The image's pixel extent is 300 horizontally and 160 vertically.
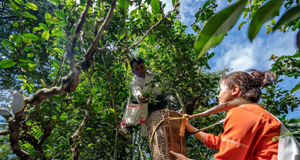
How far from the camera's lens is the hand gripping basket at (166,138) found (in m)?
1.69

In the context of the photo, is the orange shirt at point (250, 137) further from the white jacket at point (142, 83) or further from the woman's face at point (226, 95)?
the white jacket at point (142, 83)

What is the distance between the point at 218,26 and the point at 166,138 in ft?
4.97

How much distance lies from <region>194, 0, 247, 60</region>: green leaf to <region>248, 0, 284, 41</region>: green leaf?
0.03 metres

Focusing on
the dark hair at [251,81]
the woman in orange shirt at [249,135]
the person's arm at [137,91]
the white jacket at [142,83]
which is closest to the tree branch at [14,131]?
the person's arm at [137,91]

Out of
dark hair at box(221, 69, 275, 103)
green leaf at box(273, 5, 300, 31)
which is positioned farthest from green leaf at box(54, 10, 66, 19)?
green leaf at box(273, 5, 300, 31)

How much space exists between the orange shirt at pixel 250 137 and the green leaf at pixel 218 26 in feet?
3.70

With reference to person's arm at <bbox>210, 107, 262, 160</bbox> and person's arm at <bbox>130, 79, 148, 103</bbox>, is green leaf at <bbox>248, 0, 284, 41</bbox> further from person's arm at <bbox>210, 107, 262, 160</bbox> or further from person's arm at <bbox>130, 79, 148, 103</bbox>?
person's arm at <bbox>130, 79, 148, 103</bbox>


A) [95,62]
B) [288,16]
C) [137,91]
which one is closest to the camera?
[288,16]

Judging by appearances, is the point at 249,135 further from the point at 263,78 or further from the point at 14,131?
the point at 14,131

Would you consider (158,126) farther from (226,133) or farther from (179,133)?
(226,133)

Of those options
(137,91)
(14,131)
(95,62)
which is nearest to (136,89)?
(137,91)

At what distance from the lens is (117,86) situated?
350 centimetres

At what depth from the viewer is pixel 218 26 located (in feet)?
1.08

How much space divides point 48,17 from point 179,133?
1.62 meters
